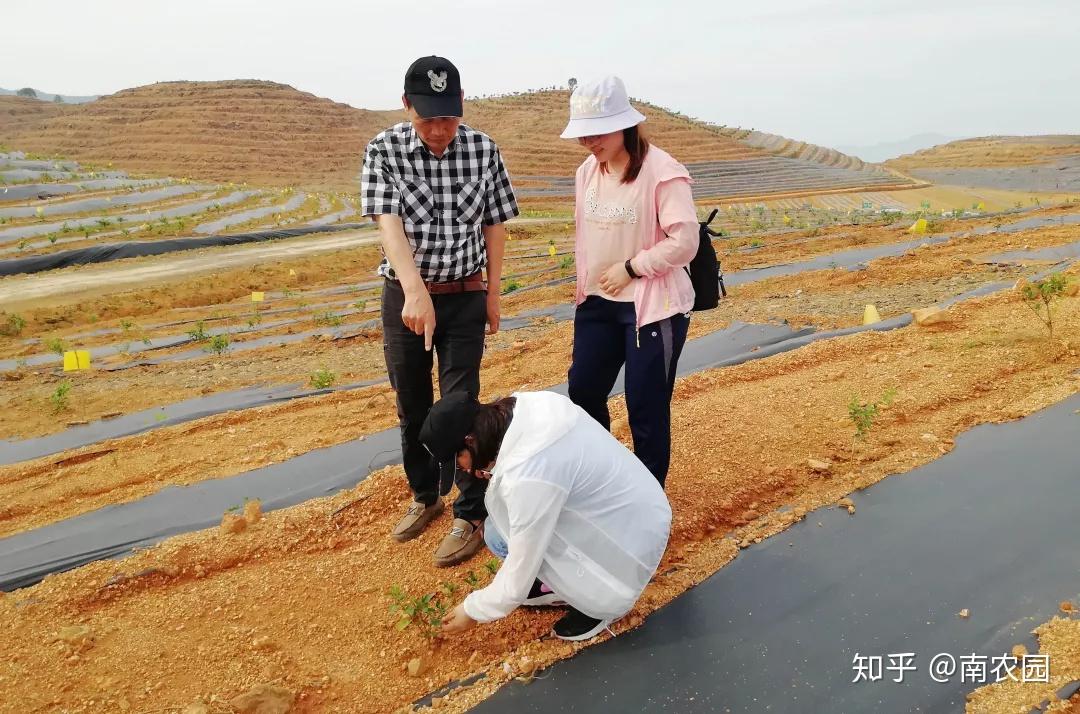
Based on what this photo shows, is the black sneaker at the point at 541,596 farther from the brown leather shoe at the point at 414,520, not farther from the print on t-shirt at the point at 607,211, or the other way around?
the print on t-shirt at the point at 607,211

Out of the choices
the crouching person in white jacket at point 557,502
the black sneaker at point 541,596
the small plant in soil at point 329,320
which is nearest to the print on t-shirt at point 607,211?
the crouching person in white jacket at point 557,502

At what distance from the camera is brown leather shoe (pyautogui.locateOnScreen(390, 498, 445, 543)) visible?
2.46 metres

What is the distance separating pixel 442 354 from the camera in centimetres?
231

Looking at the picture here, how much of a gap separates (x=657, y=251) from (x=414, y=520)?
1.37m

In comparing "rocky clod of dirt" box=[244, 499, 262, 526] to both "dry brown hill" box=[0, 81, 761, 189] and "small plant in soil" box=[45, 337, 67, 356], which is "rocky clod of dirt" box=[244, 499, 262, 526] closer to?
"small plant in soil" box=[45, 337, 67, 356]

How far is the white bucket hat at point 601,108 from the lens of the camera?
1811mm

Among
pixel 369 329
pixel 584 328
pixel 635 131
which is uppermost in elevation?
pixel 635 131

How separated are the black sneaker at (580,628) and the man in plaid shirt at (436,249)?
1.69 ft

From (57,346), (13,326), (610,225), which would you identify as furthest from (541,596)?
(13,326)

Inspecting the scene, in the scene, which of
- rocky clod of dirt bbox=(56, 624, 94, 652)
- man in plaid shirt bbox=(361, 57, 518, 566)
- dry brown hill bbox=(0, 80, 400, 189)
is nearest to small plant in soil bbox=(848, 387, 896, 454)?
man in plaid shirt bbox=(361, 57, 518, 566)

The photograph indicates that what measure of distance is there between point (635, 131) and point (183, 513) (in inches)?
94.4

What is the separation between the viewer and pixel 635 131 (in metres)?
1.91

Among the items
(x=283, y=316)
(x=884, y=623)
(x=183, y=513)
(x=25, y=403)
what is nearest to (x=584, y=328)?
(x=884, y=623)

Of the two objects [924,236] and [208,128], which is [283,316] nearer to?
[924,236]
